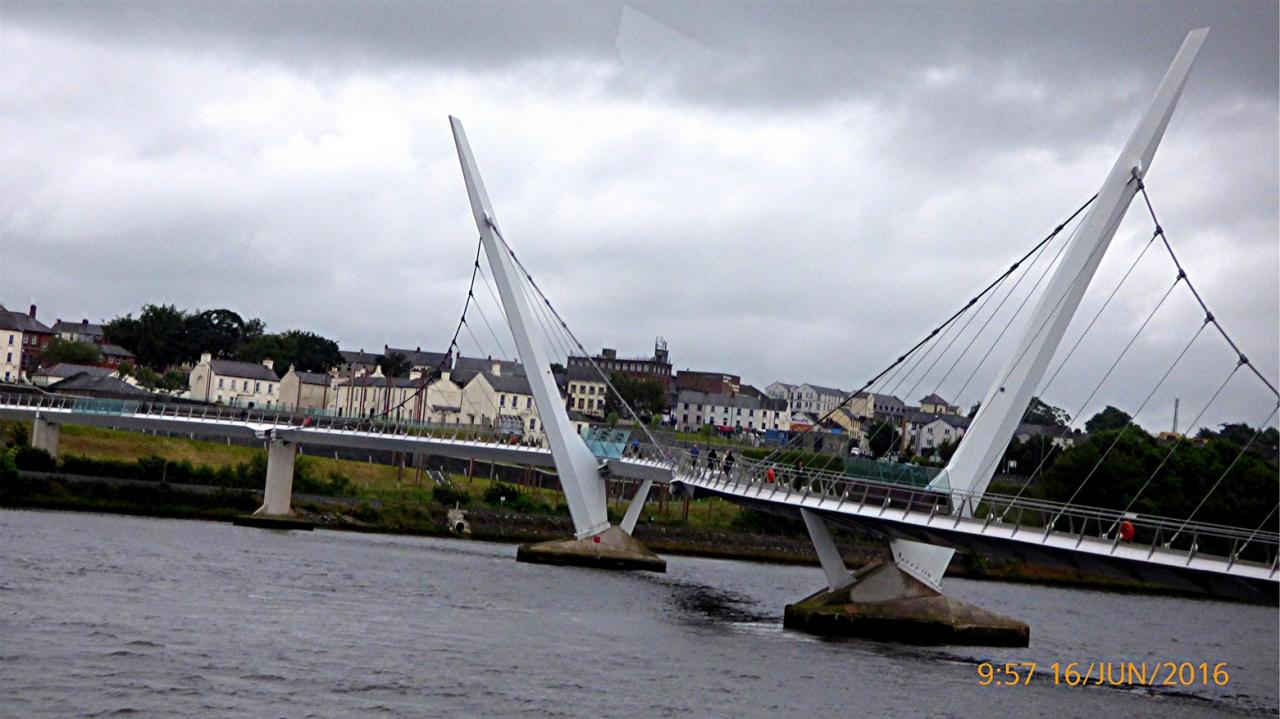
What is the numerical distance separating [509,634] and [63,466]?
5341 cm

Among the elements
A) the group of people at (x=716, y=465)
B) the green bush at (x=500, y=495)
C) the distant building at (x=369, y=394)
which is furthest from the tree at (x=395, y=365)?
the group of people at (x=716, y=465)

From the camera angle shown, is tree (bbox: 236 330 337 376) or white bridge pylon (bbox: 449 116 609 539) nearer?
white bridge pylon (bbox: 449 116 609 539)

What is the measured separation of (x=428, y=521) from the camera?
9544cm

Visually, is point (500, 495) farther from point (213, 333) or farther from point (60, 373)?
point (213, 333)

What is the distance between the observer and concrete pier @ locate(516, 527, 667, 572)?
77250mm

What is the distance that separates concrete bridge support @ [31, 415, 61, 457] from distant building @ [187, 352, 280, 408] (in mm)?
62460

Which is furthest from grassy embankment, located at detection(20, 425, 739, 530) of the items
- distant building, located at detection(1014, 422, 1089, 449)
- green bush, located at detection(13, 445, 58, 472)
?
distant building, located at detection(1014, 422, 1089, 449)

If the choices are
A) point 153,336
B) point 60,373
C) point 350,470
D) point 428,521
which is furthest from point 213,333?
point 428,521

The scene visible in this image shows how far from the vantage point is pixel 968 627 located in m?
51.4

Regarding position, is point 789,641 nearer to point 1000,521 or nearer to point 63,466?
point 1000,521

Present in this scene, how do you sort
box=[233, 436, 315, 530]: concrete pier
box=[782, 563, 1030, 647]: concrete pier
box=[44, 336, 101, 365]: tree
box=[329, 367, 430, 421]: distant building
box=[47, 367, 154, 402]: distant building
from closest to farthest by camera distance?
box=[782, 563, 1030, 647]: concrete pier → box=[233, 436, 315, 530]: concrete pier → box=[47, 367, 154, 402]: distant building → box=[329, 367, 430, 421]: distant building → box=[44, 336, 101, 365]: tree

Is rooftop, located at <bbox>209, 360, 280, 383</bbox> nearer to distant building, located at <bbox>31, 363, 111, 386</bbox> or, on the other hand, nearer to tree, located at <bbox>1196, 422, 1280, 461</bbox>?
distant building, located at <bbox>31, 363, 111, 386</bbox>

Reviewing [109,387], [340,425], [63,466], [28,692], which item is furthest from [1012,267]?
[109,387]

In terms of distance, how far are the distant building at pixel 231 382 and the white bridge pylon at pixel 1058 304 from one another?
114144 millimetres
